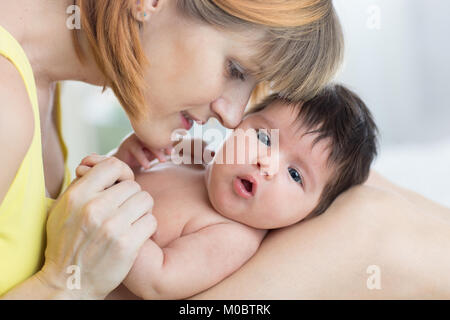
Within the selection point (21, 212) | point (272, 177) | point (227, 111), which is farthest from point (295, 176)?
point (21, 212)

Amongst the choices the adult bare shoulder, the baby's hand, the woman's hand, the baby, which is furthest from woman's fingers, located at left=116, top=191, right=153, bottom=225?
the baby's hand

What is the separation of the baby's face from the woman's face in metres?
0.09

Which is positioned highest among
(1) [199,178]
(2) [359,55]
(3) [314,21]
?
(3) [314,21]

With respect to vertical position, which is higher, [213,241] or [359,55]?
[359,55]

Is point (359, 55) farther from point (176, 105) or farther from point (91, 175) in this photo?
point (91, 175)

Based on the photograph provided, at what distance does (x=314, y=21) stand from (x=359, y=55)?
4.99 ft

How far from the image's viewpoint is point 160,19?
115cm

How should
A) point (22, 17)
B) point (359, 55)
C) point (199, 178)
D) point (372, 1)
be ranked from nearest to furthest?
point (22, 17), point (199, 178), point (372, 1), point (359, 55)

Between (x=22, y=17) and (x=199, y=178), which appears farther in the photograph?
(x=199, y=178)

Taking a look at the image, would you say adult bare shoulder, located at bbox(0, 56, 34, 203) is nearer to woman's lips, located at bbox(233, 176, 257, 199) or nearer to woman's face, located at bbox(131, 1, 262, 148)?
woman's face, located at bbox(131, 1, 262, 148)

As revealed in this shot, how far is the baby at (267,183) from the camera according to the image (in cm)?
118

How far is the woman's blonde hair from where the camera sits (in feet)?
3.69
